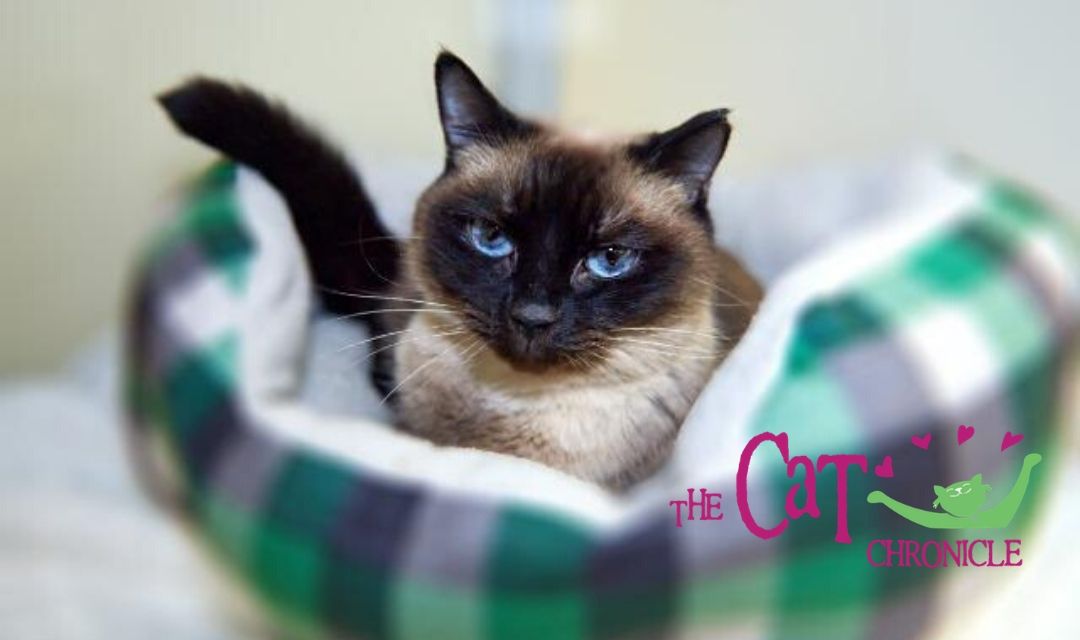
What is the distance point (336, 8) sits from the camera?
1.99 feet

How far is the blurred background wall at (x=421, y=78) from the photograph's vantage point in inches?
24.9

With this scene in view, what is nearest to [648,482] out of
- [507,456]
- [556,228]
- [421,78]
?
[507,456]

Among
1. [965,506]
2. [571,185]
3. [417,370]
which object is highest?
[571,185]

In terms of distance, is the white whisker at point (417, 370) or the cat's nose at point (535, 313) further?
the white whisker at point (417, 370)

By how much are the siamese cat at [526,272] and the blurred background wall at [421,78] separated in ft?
0.10

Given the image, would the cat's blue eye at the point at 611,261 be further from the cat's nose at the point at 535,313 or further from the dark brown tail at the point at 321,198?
the dark brown tail at the point at 321,198

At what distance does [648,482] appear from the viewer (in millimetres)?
685

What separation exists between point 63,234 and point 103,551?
A: 0.26 metres

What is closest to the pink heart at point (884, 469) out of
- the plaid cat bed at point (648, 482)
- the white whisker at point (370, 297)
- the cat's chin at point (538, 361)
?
the plaid cat bed at point (648, 482)

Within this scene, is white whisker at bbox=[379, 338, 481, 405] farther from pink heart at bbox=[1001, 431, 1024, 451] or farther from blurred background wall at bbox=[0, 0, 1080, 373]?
pink heart at bbox=[1001, 431, 1024, 451]

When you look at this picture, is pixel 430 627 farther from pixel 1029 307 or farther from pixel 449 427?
pixel 1029 307

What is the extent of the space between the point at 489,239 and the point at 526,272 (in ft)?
0.17

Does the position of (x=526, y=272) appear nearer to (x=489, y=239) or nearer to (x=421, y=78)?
(x=489, y=239)

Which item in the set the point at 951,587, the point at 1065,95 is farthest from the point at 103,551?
the point at 1065,95
